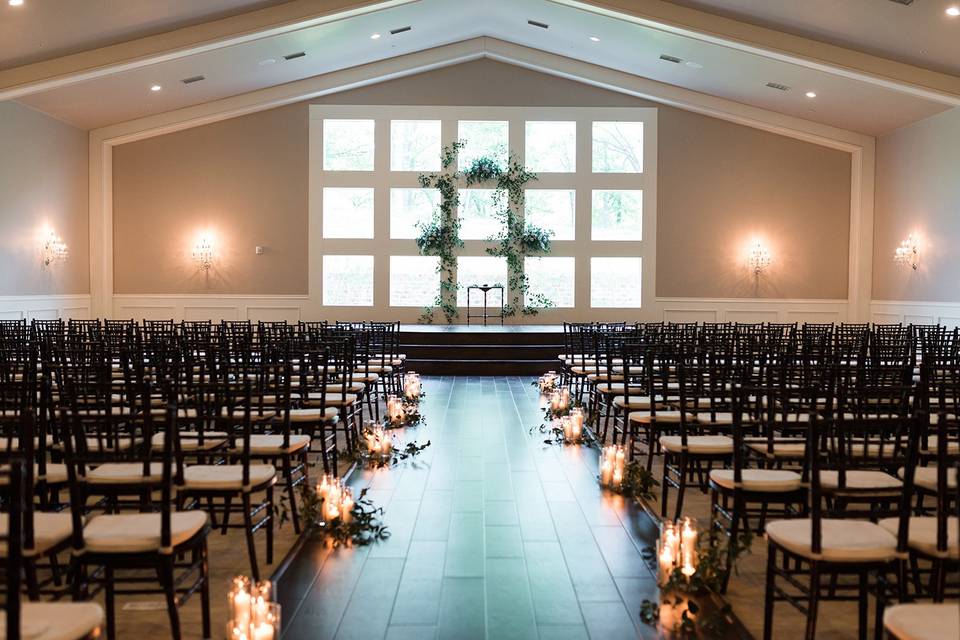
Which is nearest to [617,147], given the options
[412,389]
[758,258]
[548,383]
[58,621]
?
[758,258]

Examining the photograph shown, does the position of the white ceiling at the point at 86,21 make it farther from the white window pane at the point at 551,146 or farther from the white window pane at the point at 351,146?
the white window pane at the point at 551,146

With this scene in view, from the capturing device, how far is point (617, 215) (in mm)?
18219

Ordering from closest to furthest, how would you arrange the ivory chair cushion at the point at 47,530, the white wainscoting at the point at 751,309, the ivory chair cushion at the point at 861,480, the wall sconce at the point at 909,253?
1. the ivory chair cushion at the point at 47,530
2. the ivory chair cushion at the point at 861,480
3. the wall sconce at the point at 909,253
4. the white wainscoting at the point at 751,309

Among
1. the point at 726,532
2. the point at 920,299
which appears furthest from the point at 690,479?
the point at 920,299

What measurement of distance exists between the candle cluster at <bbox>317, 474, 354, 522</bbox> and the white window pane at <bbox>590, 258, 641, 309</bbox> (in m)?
13.7

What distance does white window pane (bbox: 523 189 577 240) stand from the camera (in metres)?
18.2

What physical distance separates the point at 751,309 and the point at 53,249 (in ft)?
45.4

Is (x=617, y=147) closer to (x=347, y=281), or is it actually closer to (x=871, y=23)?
(x=347, y=281)

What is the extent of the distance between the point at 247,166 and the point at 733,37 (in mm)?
10044

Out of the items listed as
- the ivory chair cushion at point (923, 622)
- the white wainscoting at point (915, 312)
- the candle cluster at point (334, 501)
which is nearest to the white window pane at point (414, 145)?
the white wainscoting at point (915, 312)

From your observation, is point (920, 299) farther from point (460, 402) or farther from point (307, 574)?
point (307, 574)

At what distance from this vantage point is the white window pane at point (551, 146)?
713 inches

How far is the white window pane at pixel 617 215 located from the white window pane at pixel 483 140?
7.31 feet

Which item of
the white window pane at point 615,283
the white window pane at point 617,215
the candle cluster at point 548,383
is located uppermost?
the white window pane at point 617,215
